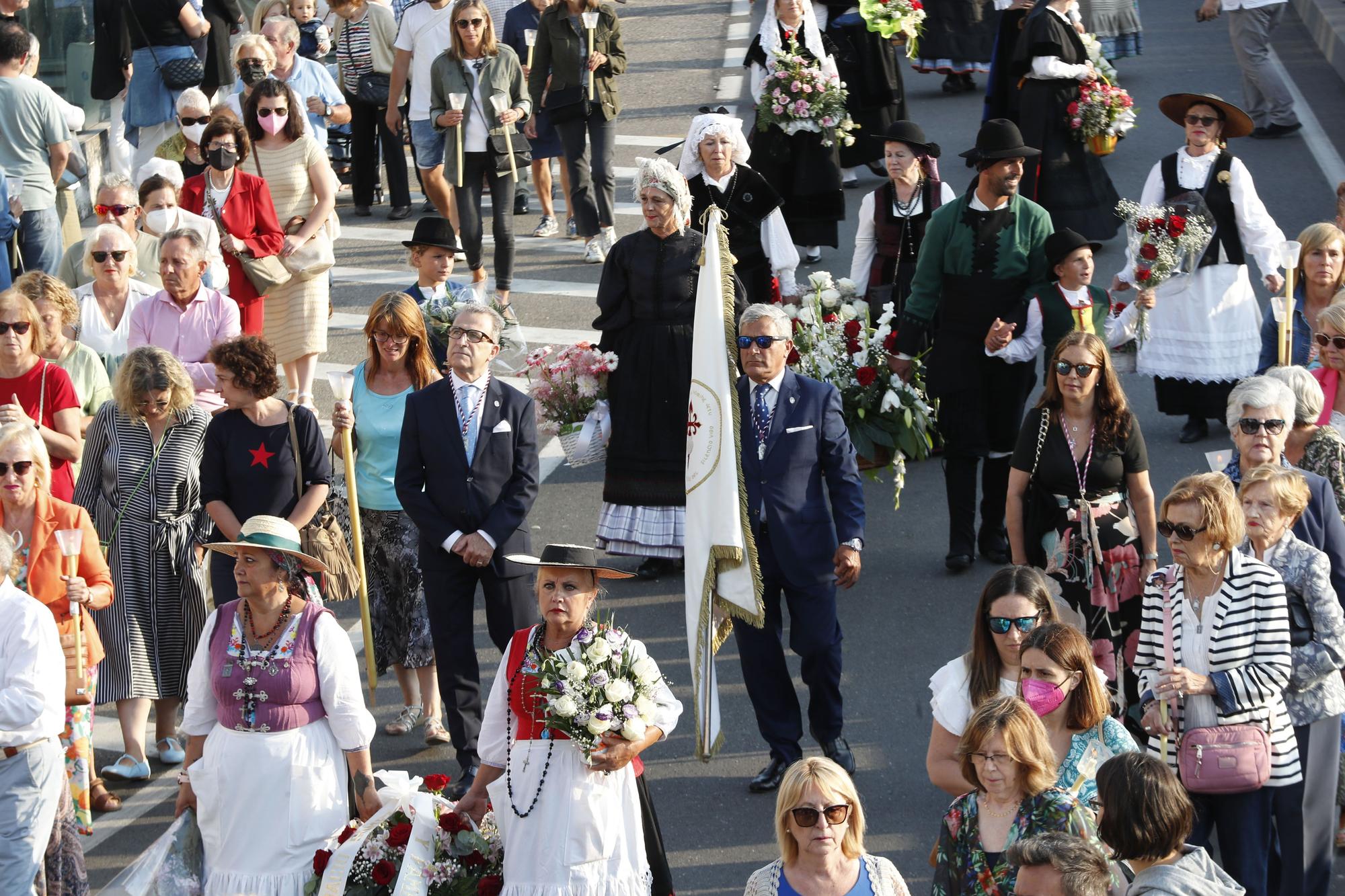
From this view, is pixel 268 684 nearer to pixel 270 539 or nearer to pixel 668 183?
pixel 270 539

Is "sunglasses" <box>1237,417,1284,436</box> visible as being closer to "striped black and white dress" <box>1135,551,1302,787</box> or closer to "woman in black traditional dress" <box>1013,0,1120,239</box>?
"striped black and white dress" <box>1135,551,1302,787</box>

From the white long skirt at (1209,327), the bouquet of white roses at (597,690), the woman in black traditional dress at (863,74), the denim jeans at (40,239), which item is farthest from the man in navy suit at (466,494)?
the woman in black traditional dress at (863,74)

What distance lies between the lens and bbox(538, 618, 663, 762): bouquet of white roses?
6.82 metres

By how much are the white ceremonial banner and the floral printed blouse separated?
2459mm

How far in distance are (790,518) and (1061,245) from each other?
263cm

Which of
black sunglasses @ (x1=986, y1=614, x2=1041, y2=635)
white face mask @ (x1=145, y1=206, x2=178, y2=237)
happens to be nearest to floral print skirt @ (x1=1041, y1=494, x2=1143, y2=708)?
black sunglasses @ (x1=986, y1=614, x2=1041, y2=635)

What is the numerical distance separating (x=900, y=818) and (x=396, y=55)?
955cm

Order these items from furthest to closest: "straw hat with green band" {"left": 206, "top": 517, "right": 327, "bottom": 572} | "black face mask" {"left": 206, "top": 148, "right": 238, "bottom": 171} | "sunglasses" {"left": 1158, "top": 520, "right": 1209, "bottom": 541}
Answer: "black face mask" {"left": 206, "top": 148, "right": 238, "bottom": 171} < "straw hat with green band" {"left": 206, "top": 517, "right": 327, "bottom": 572} < "sunglasses" {"left": 1158, "top": 520, "right": 1209, "bottom": 541}

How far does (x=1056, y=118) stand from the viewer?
14930 millimetres

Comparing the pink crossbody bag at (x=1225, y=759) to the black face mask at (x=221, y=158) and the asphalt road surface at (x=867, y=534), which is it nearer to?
the asphalt road surface at (x=867, y=534)

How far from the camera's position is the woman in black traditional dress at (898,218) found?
459 inches

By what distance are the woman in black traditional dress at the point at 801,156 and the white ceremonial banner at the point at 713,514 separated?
21.6 ft

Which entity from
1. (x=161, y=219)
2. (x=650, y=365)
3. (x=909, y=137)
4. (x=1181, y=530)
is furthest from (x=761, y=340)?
(x=161, y=219)

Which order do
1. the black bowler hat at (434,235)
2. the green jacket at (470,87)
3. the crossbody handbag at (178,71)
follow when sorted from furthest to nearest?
the crossbody handbag at (178,71) → the green jacket at (470,87) → the black bowler hat at (434,235)
